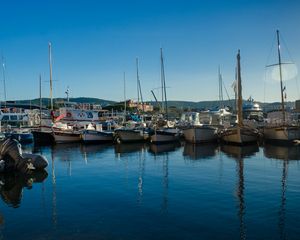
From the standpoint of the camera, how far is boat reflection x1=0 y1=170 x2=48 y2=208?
17.2m

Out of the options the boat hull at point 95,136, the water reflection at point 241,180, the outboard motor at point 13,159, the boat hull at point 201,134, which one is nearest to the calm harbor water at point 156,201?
the water reflection at point 241,180

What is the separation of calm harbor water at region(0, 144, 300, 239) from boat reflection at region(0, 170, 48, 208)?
0.06 meters

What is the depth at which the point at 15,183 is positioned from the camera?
823 inches

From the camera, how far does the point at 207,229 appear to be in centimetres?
1196

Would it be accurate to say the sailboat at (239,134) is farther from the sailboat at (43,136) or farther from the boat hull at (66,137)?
the sailboat at (43,136)

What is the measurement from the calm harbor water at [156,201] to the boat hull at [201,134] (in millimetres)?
16938

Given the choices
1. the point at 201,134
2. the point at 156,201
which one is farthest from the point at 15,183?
the point at 201,134

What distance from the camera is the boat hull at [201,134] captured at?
148ft

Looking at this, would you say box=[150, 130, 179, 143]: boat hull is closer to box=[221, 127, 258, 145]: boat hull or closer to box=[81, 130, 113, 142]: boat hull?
box=[81, 130, 113, 142]: boat hull

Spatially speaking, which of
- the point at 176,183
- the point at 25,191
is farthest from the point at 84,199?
the point at 176,183

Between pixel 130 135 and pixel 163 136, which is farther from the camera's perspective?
pixel 130 135

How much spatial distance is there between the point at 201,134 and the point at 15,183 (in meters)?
28.8

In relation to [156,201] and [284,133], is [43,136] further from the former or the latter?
[156,201]

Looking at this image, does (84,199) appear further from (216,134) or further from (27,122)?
(27,122)
